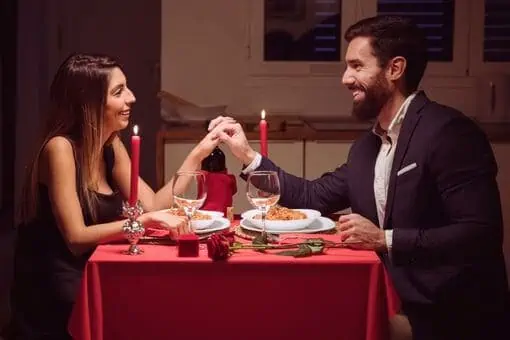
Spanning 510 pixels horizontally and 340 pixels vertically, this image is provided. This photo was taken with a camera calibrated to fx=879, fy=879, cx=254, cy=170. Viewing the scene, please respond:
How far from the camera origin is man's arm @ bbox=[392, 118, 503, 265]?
8.04 ft

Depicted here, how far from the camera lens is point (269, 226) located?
2.47 m

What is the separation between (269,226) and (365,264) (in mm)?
377

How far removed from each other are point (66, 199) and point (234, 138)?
63 centimetres

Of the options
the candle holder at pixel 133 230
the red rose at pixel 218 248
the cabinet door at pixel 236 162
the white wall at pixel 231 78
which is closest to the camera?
the red rose at pixel 218 248

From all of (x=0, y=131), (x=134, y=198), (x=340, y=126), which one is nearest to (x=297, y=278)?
(x=134, y=198)

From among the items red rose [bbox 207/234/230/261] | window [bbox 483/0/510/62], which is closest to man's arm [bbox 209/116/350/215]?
red rose [bbox 207/234/230/261]

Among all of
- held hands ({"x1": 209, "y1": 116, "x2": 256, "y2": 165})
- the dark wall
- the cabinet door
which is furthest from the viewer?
the dark wall

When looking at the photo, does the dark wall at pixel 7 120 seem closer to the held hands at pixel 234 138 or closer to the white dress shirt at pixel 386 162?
the held hands at pixel 234 138

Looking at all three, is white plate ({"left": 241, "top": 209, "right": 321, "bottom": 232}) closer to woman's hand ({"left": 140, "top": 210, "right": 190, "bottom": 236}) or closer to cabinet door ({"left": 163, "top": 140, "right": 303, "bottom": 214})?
woman's hand ({"left": 140, "top": 210, "right": 190, "bottom": 236})

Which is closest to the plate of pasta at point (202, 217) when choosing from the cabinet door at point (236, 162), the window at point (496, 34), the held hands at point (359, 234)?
the held hands at point (359, 234)

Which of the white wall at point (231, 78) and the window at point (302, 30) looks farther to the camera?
the window at point (302, 30)

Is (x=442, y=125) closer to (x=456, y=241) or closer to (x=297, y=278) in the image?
(x=456, y=241)

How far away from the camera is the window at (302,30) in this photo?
16.4 feet

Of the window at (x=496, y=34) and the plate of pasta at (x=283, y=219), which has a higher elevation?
the window at (x=496, y=34)
